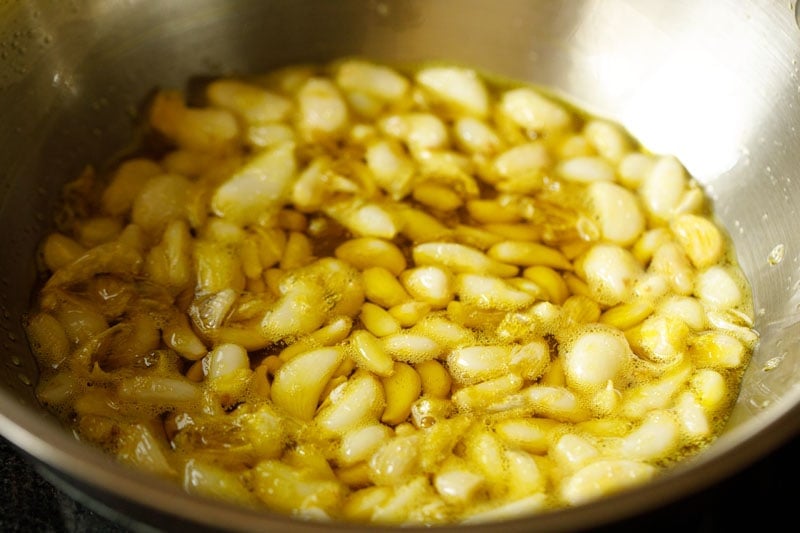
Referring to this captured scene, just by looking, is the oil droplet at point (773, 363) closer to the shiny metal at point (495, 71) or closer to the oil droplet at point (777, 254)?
the shiny metal at point (495, 71)

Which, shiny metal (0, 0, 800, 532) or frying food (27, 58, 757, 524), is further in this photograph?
shiny metal (0, 0, 800, 532)

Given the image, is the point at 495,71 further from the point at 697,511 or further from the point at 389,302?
the point at 697,511

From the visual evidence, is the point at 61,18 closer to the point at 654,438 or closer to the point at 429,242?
the point at 429,242

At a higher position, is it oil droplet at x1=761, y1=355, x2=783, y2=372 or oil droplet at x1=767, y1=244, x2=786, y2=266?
oil droplet at x1=767, y1=244, x2=786, y2=266

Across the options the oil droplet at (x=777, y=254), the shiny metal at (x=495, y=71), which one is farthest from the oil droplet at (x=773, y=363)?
the oil droplet at (x=777, y=254)

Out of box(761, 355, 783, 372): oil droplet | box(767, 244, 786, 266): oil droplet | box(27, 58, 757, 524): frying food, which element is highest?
box(767, 244, 786, 266): oil droplet

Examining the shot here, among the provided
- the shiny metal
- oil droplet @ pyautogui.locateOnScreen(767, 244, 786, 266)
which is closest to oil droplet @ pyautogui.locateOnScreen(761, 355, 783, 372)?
the shiny metal

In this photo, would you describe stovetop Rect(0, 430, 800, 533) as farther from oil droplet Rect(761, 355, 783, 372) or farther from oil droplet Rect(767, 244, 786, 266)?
oil droplet Rect(767, 244, 786, 266)
